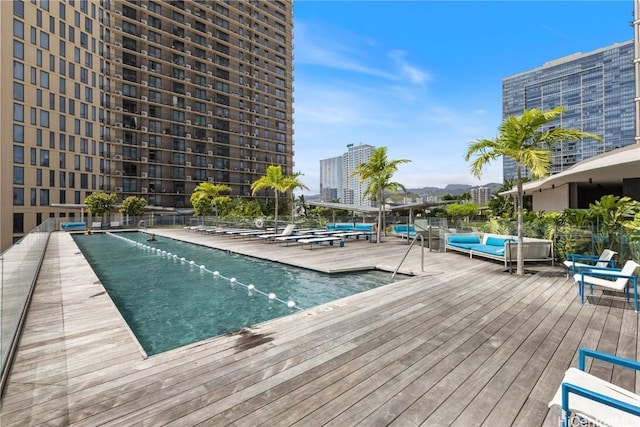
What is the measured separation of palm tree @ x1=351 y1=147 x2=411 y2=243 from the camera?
1652 cm

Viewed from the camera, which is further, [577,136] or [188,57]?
[188,57]

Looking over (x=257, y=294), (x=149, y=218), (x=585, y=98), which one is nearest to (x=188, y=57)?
(x=149, y=218)

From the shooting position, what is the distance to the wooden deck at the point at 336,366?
7.59 feet

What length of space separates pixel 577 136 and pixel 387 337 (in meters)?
7.01

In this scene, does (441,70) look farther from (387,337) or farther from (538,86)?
(538,86)

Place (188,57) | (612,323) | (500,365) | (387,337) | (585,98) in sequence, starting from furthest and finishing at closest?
(585,98), (188,57), (612,323), (387,337), (500,365)

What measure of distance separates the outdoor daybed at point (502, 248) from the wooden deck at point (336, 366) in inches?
112

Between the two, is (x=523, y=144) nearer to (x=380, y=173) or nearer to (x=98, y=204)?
(x=380, y=173)

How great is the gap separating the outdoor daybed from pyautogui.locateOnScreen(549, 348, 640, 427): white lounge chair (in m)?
6.18

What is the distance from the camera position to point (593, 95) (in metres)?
67.1

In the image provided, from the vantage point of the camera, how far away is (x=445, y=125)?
85.0ft

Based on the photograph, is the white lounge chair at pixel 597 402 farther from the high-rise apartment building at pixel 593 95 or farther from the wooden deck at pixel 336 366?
the high-rise apartment building at pixel 593 95

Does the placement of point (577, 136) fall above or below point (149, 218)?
above

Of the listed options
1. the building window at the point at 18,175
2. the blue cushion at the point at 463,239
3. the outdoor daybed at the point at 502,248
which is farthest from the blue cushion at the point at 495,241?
the building window at the point at 18,175
